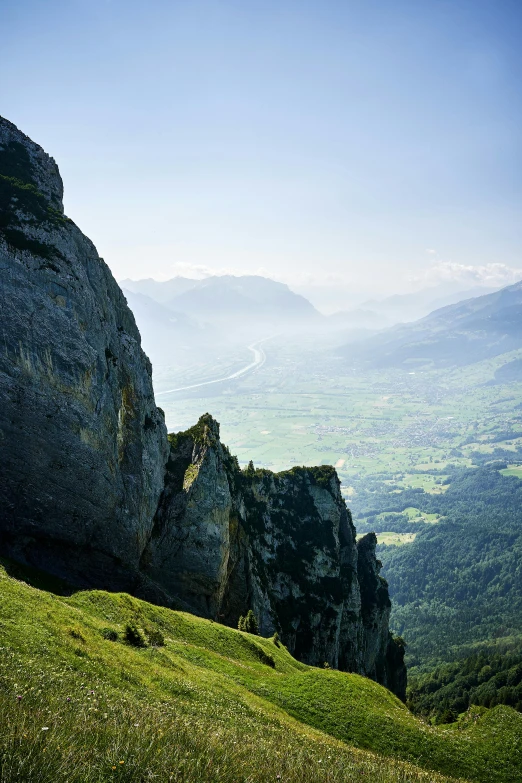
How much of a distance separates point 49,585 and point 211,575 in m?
22.6

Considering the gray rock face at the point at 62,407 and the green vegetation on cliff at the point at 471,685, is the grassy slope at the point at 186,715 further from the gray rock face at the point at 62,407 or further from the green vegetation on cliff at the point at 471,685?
the green vegetation on cliff at the point at 471,685

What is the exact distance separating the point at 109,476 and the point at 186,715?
28115 millimetres

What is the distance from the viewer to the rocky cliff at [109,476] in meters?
38.0

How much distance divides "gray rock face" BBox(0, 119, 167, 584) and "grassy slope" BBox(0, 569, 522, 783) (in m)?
7.31

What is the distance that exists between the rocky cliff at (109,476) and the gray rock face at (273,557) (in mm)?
216

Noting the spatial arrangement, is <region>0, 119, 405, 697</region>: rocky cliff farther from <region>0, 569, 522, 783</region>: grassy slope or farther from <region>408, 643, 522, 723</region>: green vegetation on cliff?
<region>408, 643, 522, 723</region>: green vegetation on cliff

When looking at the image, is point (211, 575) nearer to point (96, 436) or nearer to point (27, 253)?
point (96, 436)

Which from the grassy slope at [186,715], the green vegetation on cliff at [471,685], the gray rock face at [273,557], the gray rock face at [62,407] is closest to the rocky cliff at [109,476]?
the gray rock face at [62,407]

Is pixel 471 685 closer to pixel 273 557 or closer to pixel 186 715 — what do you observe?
pixel 273 557

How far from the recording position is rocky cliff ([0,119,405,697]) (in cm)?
3800

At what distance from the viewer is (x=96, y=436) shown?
138 feet

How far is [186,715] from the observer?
18344 mm

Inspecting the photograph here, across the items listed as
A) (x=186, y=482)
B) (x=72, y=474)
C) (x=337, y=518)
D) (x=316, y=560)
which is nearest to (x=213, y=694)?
(x=72, y=474)

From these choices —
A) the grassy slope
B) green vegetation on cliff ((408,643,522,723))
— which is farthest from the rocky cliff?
green vegetation on cliff ((408,643,522,723))
